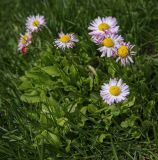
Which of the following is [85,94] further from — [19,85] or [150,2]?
[150,2]

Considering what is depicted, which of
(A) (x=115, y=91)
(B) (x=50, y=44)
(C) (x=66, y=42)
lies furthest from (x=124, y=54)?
(B) (x=50, y=44)

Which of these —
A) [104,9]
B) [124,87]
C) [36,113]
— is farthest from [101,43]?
[104,9]

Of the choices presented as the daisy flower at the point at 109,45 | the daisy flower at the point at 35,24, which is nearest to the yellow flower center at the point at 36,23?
the daisy flower at the point at 35,24

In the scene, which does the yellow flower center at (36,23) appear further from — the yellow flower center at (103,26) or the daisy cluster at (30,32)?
the yellow flower center at (103,26)

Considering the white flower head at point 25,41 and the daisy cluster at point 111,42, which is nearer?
the daisy cluster at point 111,42

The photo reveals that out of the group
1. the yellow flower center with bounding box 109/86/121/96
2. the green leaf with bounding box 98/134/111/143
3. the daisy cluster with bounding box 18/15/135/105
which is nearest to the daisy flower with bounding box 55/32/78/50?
the daisy cluster with bounding box 18/15/135/105
